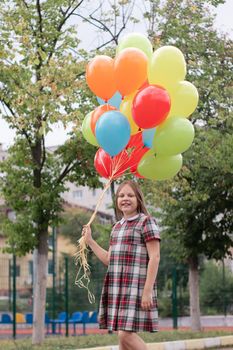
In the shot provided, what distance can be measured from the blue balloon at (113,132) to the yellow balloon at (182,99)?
1.68 feet

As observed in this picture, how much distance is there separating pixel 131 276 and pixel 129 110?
216 centimetres

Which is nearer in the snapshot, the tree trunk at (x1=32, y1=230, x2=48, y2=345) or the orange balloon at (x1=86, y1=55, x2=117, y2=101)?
the orange balloon at (x1=86, y1=55, x2=117, y2=101)

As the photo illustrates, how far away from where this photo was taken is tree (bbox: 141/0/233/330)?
62.4 feet

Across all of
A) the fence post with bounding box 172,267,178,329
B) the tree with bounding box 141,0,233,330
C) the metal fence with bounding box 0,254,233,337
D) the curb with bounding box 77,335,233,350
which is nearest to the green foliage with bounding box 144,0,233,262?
the tree with bounding box 141,0,233,330

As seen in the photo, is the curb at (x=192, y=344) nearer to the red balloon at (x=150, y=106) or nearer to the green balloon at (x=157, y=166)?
the green balloon at (x=157, y=166)

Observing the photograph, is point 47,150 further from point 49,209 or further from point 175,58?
point 175,58

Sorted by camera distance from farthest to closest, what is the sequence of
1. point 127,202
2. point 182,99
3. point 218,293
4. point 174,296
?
1. point 218,293
2. point 174,296
3. point 182,99
4. point 127,202

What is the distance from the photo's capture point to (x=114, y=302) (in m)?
7.17

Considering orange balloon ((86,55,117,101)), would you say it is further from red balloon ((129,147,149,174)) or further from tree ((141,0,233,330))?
tree ((141,0,233,330))

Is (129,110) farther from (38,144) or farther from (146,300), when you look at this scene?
(38,144)

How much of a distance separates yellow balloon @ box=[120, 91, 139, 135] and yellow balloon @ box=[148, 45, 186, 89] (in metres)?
0.32

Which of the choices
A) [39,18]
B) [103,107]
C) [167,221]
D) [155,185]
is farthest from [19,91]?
[167,221]

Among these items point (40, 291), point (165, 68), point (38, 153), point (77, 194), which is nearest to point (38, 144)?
point (38, 153)

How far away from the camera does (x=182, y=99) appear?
27.7 feet
